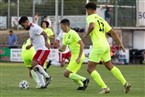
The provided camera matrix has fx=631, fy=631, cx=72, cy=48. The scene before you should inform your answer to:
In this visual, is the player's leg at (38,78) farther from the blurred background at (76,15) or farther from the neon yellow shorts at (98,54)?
the blurred background at (76,15)

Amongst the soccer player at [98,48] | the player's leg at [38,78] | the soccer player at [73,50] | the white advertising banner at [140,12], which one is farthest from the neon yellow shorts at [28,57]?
the white advertising banner at [140,12]

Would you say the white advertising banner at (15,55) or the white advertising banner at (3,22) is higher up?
the white advertising banner at (3,22)

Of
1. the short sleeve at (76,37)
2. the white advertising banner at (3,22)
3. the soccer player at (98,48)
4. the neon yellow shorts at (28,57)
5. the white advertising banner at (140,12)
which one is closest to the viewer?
the soccer player at (98,48)

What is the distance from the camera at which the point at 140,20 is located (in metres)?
39.8

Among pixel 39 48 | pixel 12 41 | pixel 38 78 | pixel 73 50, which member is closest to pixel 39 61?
pixel 39 48

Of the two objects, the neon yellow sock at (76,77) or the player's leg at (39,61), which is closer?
the neon yellow sock at (76,77)

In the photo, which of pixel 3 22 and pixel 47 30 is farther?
pixel 3 22

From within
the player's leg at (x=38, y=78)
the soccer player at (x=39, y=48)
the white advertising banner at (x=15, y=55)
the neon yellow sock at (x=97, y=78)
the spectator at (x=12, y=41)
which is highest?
the soccer player at (x=39, y=48)

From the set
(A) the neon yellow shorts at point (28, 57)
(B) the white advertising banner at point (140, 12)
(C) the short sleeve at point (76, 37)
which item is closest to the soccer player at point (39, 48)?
(C) the short sleeve at point (76, 37)

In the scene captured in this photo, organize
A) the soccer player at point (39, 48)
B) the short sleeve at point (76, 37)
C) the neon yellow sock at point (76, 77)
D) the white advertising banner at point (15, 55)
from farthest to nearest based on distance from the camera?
the white advertising banner at point (15, 55) < the soccer player at point (39, 48) < the short sleeve at point (76, 37) < the neon yellow sock at point (76, 77)

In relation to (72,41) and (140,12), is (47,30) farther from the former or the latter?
(140,12)

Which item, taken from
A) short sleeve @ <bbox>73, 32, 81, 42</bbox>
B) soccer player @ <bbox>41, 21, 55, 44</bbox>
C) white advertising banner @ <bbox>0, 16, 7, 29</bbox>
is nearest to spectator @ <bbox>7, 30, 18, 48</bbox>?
white advertising banner @ <bbox>0, 16, 7, 29</bbox>

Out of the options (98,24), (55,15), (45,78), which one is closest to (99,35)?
(98,24)

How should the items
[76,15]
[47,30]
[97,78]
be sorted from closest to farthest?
[97,78]
[47,30]
[76,15]
